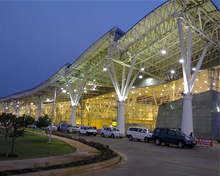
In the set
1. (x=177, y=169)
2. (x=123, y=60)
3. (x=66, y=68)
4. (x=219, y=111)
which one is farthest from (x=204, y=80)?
(x=177, y=169)

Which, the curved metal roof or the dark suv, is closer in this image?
the dark suv

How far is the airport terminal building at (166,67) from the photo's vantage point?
24578 millimetres

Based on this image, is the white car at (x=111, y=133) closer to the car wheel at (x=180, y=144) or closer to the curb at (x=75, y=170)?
the car wheel at (x=180, y=144)

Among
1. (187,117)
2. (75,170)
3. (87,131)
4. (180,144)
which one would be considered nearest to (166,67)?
(87,131)

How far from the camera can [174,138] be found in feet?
70.4

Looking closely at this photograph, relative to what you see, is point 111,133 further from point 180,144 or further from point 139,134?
point 180,144

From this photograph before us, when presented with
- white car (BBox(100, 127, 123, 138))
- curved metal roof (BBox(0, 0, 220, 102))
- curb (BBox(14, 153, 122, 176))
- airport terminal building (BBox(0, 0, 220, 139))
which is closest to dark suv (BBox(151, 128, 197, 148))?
airport terminal building (BBox(0, 0, 220, 139))

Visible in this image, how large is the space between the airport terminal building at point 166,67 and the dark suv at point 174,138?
2327 millimetres

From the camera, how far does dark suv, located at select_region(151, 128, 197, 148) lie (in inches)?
814

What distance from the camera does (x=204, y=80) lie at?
39062 millimetres

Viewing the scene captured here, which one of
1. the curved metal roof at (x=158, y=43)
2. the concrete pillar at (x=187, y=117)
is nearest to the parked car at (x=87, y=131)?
the curved metal roof at (x=158, y=43)

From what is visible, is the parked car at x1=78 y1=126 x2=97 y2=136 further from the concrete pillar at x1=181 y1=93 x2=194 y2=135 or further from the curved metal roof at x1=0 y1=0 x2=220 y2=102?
the concrete pillar at x1=181 y1=93 x2=194 y2=135

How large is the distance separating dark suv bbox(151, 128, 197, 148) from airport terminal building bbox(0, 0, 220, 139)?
2.33 metres

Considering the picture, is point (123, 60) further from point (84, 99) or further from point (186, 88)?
point (84, 99)
